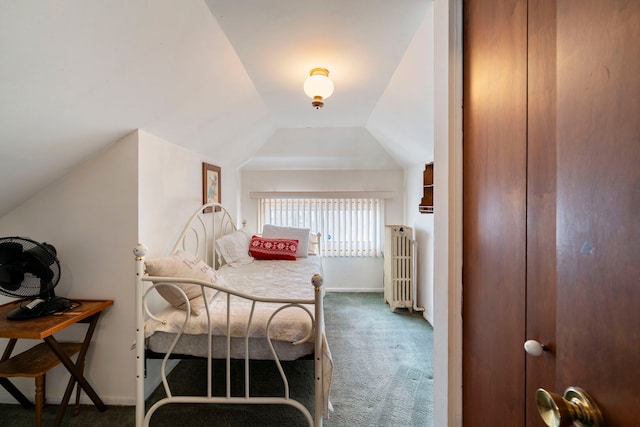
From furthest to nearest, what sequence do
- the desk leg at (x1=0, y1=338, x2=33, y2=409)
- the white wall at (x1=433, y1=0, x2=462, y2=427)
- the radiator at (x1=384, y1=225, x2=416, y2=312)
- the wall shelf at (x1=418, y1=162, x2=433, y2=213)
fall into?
the radiator at (x1=384, y1=225, x2=416, y2=312), the wall shelf at (x1=418, y1=162, x2=433, y2=213), the desk leg at (x1=0, y1=338, x2=33, y2=409), the white wall at (x1=433, y1=0, x2=462, y2=427)

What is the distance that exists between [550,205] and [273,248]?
2.94 m

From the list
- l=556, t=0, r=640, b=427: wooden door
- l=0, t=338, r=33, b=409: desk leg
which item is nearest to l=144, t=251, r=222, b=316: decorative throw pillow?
l=0, t=338, r=33, b=409: desk leg

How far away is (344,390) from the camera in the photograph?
2066 mm

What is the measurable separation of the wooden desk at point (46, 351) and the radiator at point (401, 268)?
2819mm

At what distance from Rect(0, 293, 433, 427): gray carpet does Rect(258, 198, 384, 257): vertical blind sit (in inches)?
56.3

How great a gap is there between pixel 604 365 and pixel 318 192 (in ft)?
12.5

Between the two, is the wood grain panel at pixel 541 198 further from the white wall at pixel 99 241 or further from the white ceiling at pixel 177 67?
the white wall at pixel 99 241

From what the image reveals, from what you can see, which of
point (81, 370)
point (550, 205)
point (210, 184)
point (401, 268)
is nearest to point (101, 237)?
point (81, 370)

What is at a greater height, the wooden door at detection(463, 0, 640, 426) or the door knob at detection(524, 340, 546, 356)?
the wooden door at detection(463, 0, 640, 426)

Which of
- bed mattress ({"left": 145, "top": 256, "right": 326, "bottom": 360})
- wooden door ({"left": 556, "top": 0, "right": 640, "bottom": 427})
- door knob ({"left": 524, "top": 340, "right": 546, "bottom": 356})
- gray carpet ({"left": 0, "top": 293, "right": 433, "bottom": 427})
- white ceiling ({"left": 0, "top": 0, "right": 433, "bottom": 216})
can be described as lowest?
gray carpet ({"left": 0, "top": 293, "right": 433, "bottom": 427})

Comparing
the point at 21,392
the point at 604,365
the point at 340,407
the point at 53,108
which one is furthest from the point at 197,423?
the point at 604,365

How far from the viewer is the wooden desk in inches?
58.5

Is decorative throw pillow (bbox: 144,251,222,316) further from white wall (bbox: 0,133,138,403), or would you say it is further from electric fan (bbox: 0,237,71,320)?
electric fan (bbox: 0,237,71,320)

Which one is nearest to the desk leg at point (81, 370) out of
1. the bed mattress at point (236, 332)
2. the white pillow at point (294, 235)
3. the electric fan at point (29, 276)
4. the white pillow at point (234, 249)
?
the electric fan at point (29, 276)
